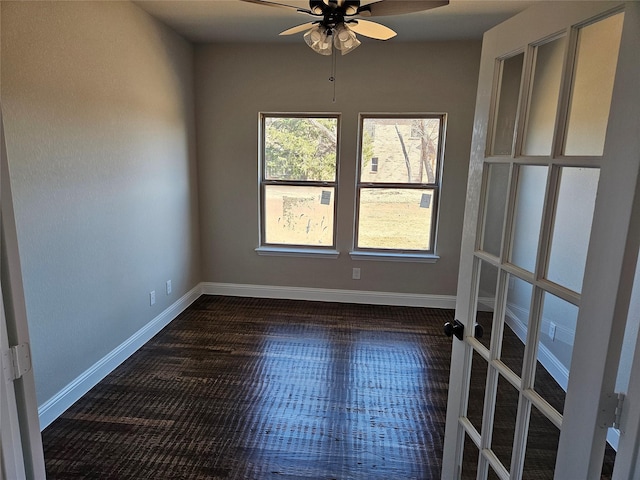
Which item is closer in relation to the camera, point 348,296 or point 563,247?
point 563,247

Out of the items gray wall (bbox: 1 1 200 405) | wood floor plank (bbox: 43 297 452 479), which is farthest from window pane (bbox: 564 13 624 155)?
gray wall (bbox: 1 1 200 405)

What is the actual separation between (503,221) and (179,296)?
3.41 metres

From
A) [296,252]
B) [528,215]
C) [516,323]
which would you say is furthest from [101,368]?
[528,215]

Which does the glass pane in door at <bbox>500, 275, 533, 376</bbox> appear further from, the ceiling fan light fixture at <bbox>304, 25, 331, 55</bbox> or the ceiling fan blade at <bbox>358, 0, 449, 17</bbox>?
the ceiling fan light fixture at <bbox>304, 25, 331, 55</bbox>

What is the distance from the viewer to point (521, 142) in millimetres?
1138

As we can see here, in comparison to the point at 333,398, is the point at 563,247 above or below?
above

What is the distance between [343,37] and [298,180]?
212cm

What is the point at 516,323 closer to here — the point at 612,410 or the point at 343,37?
the point at 612,410

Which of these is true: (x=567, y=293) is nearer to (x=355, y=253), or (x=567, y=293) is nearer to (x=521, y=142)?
(x=521, y=142)

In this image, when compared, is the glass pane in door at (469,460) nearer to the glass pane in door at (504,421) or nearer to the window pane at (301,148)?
the glass pane in door at (504,421)

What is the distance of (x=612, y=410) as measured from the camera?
32.3 inches

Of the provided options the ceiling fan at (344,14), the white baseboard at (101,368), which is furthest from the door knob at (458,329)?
the white baseboard at (101,368)

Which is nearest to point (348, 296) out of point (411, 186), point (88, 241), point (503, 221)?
point (411, 186)

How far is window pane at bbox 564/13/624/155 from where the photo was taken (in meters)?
0.83
